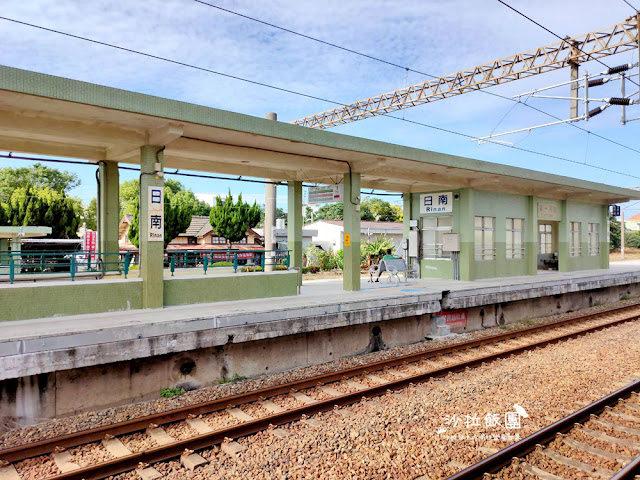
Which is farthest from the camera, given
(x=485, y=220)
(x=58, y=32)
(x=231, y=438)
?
(x=485, y=220)

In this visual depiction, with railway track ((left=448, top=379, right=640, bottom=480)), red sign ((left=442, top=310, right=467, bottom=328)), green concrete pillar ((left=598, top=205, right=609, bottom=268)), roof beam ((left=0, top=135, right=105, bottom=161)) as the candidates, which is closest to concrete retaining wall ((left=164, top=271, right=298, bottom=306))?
roof beam ((left=0, top=135, right=105, bottom=161))

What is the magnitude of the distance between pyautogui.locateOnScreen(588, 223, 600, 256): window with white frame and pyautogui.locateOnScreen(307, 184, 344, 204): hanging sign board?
59.5 ft

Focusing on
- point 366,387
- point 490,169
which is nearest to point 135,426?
point 366,387

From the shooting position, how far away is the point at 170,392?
736 cm

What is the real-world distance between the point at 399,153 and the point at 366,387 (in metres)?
6.93

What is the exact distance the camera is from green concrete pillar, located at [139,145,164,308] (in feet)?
29.9

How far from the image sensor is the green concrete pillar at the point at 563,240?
2194cm

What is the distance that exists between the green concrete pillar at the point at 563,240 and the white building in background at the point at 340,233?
554 inches

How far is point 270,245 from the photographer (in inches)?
776

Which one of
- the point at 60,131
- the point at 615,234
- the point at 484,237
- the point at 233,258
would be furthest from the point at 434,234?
the point at 615,234

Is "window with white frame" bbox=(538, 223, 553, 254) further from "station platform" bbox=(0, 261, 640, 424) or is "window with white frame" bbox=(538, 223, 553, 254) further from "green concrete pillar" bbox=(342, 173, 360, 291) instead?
"green concrete pillar" bbox=(342, 173, 360, 291)

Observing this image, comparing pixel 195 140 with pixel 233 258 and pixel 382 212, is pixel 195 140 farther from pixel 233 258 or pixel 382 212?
pixel 382 212

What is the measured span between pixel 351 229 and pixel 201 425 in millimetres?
7993

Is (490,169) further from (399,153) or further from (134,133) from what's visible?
(134,133)
